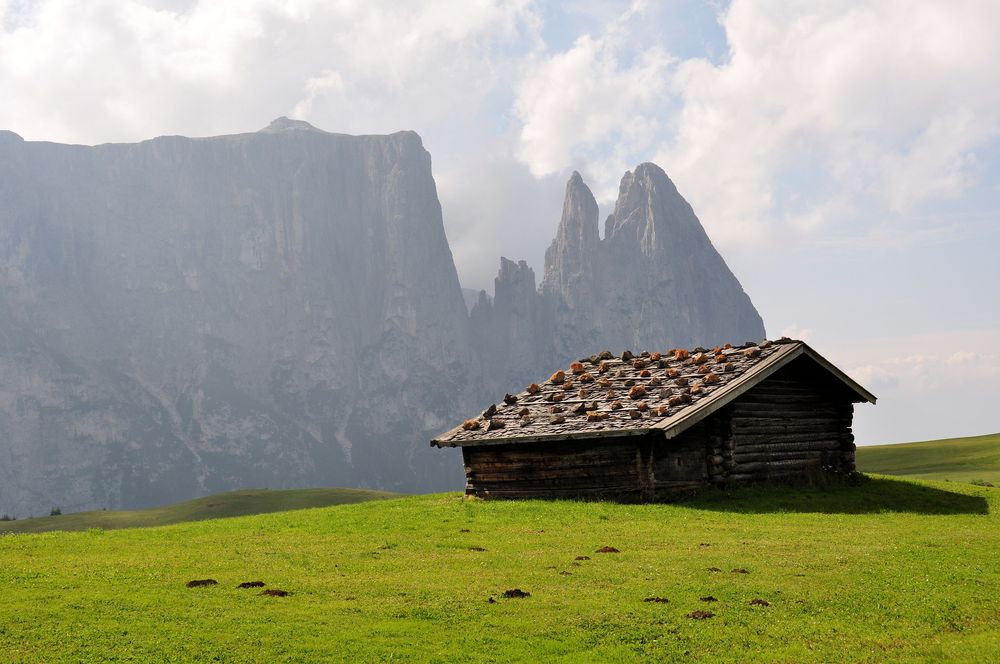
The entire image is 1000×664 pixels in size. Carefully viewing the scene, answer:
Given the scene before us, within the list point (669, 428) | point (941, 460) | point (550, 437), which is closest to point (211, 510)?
point (550, 437)

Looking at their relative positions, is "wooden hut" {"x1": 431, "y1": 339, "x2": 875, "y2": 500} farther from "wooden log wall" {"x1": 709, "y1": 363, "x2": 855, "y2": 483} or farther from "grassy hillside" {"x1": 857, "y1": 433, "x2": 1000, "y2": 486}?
"grassy hillside" {"x1": 857, "y1": 433, "x2": 1000, "y2": 486}

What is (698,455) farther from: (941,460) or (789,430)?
(941,460)

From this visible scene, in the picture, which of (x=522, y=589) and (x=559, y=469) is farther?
(x=559, y=469)

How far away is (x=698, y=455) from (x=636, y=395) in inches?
113

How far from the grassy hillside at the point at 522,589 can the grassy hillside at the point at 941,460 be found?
27038mm

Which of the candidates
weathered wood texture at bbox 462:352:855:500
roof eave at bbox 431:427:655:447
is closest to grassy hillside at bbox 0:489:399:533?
roof eave at bbox 431:427:655:447

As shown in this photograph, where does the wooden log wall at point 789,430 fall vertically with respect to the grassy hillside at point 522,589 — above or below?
above

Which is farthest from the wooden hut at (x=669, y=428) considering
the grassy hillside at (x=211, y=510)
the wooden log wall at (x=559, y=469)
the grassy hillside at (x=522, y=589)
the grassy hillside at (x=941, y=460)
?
the grassy hillside at (x=211, y=510)

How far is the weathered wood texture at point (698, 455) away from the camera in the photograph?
3038cm

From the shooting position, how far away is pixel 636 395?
32750 mm

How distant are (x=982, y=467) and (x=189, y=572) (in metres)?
50.1

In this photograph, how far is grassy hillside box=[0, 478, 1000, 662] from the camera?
12.7 m

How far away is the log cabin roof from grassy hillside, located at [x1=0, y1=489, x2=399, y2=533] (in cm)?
2897

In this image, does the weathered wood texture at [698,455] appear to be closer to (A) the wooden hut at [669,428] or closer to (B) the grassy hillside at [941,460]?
(A) the wooden hut at [669,428]
